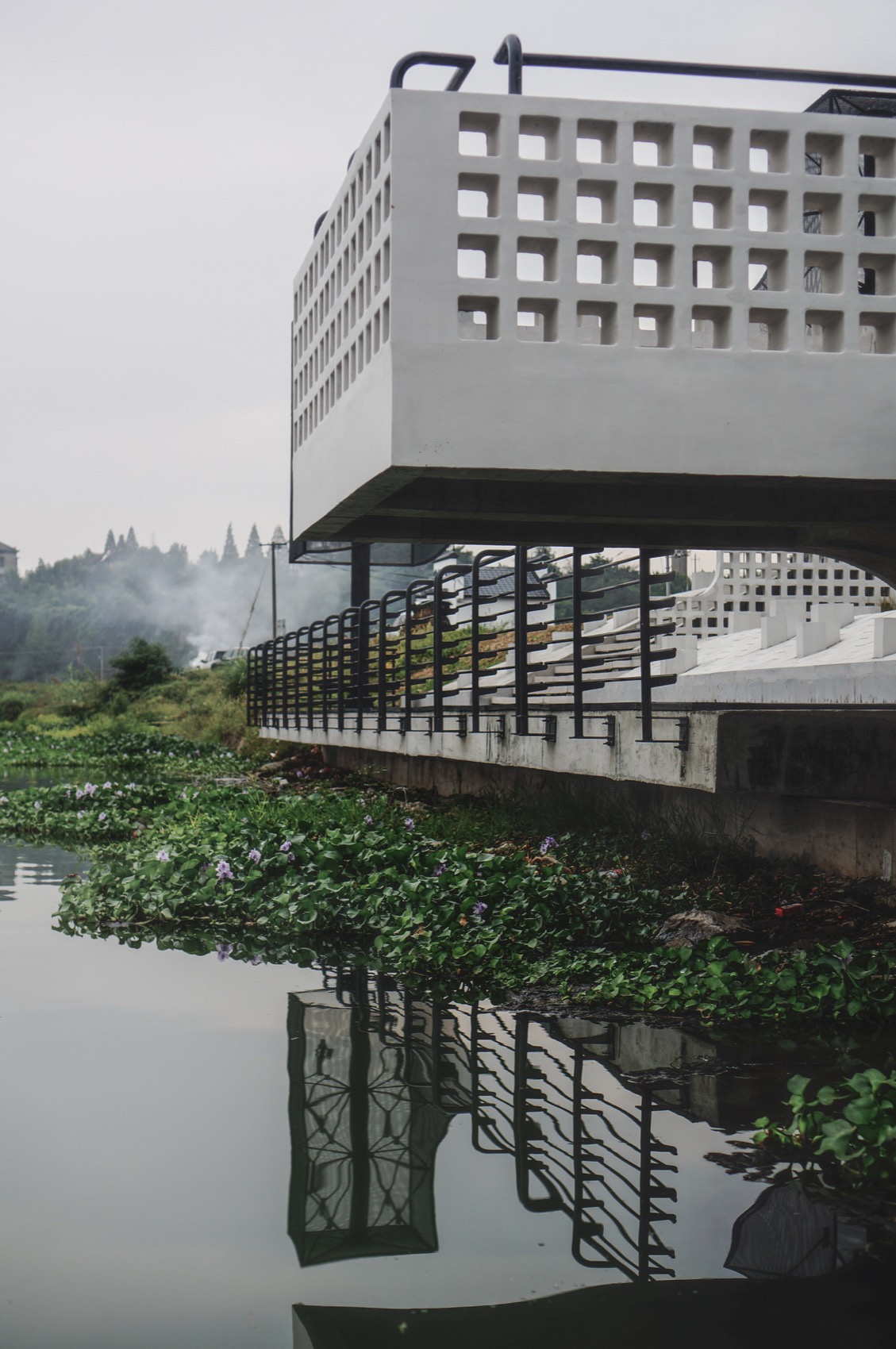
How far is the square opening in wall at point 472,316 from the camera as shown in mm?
5730

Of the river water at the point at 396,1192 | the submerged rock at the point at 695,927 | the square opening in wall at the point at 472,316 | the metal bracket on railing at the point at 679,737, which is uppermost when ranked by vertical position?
the square opening in wall at the point at 472,316

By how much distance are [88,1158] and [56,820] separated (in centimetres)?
967

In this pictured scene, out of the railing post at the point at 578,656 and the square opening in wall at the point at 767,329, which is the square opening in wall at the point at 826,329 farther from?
the railing post at the point at 578,656

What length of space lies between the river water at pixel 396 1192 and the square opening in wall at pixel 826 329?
3.32 m

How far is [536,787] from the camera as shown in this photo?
442 inches

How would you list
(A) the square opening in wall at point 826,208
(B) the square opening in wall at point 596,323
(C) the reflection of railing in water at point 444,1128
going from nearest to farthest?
(C) the reflection of railing in water at point 444,1128
(B) the square opening in wall at point 596,323
(A) the square opening in wall at point 826,208

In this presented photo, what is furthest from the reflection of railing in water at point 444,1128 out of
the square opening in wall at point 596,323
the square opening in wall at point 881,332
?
the square opening in wall at point 881,332

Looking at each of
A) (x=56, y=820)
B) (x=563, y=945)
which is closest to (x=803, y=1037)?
(x=563, y=945)

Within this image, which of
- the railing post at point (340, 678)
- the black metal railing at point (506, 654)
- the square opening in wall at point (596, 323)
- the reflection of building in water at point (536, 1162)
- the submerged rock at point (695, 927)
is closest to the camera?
the reflection of building in water at point (536, 1162)

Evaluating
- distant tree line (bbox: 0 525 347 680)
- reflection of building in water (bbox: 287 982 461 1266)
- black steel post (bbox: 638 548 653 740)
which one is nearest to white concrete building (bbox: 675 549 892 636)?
black steel post (bbox: 638 548 653 740)

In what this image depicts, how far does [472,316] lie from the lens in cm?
588

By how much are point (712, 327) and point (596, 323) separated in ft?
1.89

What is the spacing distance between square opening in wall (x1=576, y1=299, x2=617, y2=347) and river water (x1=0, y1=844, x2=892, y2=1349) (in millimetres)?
3084

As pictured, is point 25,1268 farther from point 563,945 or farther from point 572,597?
point 572,597
